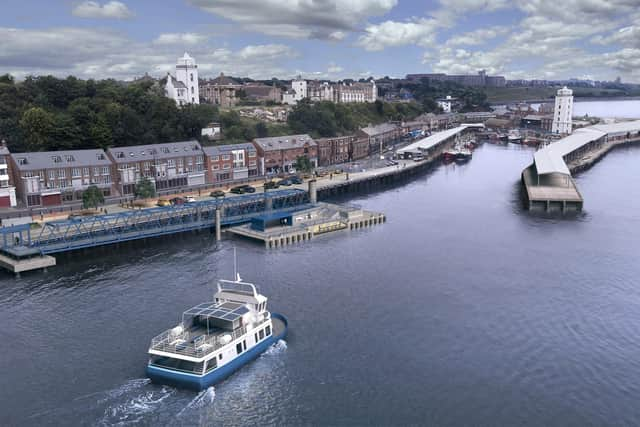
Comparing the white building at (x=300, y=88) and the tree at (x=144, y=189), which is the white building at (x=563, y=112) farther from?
the tree at (x=144, y=189)

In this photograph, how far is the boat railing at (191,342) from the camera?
29.4 meters

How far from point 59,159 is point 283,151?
35.6 metres

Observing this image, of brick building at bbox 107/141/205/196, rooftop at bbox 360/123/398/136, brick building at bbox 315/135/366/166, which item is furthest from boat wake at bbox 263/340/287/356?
rooftop at bbox 360/123/398/136

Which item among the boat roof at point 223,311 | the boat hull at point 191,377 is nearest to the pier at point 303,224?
the boat roof at point 223,311

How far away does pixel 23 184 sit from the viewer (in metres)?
63.2

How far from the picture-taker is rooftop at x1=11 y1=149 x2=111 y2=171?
64.1 metres

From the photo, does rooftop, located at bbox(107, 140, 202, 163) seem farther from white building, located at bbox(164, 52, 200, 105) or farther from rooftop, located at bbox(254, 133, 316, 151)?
white building, located at bbox(164, 52, 200, 105)

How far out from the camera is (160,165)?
74.9 m

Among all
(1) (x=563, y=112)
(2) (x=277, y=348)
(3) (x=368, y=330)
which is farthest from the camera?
(1) (x=563, y=112)

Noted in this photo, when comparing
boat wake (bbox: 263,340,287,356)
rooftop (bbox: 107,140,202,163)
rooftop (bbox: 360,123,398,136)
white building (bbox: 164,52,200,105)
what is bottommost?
boat wake (bbox: 263,340,287,356)

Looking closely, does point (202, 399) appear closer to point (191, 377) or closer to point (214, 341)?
point (191, 377)

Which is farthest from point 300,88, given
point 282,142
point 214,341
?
point 214,341

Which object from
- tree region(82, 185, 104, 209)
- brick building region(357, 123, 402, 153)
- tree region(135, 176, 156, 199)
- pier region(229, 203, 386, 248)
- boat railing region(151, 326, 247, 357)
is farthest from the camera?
brick building region(357, 123, 402, 153)

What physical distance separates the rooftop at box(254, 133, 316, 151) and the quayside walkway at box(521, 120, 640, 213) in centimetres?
3650
